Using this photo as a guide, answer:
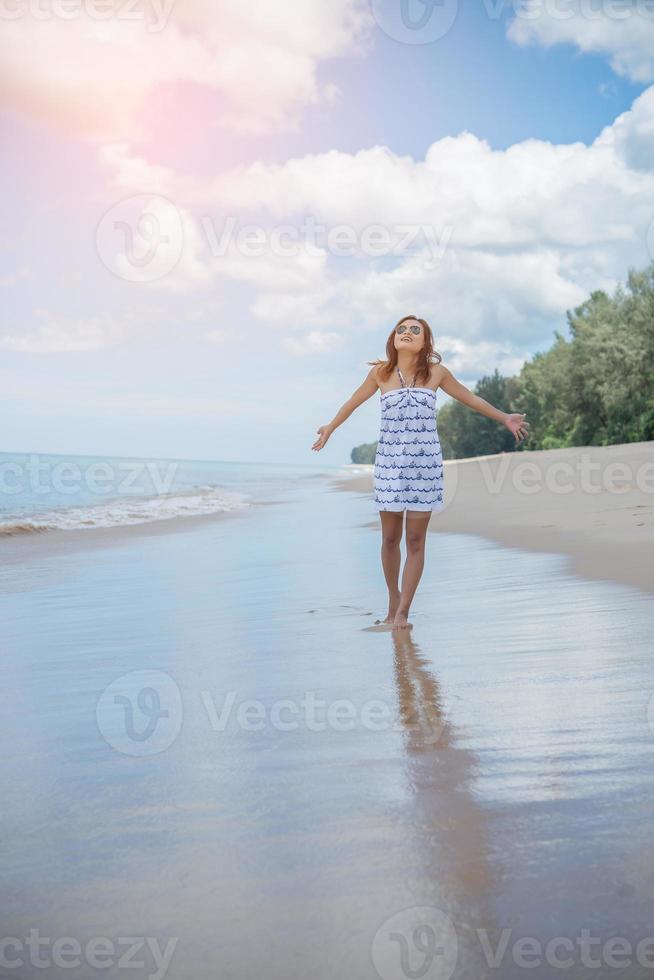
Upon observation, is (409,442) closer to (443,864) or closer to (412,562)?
(412,562)

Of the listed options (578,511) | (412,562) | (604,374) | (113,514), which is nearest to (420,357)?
(412,562)

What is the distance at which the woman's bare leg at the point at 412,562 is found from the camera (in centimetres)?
558

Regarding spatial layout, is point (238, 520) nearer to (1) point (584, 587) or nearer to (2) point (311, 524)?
(2) point (311, 524)

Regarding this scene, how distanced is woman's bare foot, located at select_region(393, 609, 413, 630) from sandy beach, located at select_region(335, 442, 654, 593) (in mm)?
1754

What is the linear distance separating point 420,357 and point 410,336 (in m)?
0.16

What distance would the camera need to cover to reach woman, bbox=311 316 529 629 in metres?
5.88

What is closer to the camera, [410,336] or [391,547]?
[410,336]

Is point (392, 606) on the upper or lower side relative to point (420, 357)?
lower

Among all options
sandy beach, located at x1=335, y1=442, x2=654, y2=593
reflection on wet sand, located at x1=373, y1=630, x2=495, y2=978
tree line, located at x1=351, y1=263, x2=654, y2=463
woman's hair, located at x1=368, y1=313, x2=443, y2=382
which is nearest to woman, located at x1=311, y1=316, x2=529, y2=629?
woman's hair, located at x1=368, y1=313, x2=443, y2=382

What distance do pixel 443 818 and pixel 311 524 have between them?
43.4 ft

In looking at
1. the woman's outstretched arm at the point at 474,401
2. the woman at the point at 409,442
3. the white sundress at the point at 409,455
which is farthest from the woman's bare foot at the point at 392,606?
the woman's outstretched arm at the point at 474,401

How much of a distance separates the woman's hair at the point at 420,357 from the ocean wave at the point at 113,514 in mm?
11603

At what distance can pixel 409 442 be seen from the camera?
5.91 m

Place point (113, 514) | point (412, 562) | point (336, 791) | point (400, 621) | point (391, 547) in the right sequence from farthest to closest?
point (113, 514)
point (391, 547)
point (412, 562)
point (400, 621)
point (336, 791)
